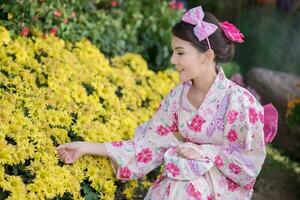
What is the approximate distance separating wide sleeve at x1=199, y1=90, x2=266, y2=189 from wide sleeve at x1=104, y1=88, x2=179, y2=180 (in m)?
0.31

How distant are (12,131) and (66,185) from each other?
0.42 metres

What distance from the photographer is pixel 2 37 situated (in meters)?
4.41

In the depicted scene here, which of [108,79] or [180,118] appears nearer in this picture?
[180,118]

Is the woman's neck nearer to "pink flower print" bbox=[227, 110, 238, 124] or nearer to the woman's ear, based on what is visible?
the woman's ear

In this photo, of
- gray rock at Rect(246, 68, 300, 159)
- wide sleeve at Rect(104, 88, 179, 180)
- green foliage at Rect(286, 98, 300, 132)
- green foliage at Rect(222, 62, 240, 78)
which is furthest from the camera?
green foliage at Rect(222, 62, 240, 78)

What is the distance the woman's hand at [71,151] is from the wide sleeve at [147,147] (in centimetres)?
17

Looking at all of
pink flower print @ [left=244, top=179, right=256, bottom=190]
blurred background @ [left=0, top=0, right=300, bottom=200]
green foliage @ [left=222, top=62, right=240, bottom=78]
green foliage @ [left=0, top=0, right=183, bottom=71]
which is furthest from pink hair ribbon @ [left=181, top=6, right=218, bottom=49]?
green foliage @ [left=222, top=62, right=240, bottom=78]

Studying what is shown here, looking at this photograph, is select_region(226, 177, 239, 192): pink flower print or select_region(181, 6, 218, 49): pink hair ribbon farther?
select_region(226, 177, 239, 192): pink flower print

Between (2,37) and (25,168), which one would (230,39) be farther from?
(2,37)

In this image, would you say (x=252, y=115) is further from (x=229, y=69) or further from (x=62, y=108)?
(x=229, y=69)

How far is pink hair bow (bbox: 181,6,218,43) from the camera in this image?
11.2 ft

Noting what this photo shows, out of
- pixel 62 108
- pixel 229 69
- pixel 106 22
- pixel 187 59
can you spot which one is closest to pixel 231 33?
pixel 187 59

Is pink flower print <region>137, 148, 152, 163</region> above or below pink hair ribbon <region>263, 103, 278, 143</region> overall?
below

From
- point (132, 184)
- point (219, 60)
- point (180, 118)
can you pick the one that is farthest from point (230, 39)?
point (132, 184)
